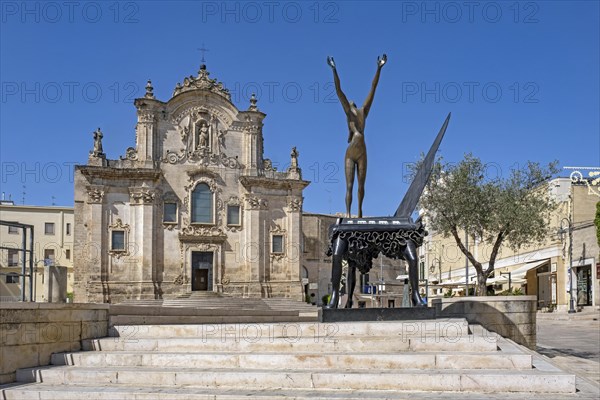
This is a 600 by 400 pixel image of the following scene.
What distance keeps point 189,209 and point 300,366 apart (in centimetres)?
3626

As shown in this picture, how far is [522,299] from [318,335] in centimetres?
761

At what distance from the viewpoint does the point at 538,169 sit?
24.0 m

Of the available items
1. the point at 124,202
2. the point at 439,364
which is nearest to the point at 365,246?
the point at 439,364

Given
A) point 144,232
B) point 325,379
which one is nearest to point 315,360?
point 325,379

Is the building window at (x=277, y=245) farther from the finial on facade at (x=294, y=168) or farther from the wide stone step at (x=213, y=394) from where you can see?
the wide stone step at (x=213, y=394)

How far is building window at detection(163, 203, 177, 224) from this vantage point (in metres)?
43.6

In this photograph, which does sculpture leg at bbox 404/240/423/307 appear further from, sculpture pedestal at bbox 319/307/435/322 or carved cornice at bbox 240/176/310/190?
carved cornice at bbox 240/176/310/190

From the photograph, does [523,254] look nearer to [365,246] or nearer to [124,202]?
[124,202]

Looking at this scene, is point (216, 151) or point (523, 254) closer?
point (216, 151)

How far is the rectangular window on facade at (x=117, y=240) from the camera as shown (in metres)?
42.2

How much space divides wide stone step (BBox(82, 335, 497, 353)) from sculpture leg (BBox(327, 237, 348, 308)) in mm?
2435

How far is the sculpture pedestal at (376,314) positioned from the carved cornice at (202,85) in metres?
35.2

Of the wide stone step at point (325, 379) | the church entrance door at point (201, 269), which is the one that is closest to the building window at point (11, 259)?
the wide stone step at point (325, 379)

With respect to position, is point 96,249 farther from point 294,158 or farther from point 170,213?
point 294,158
